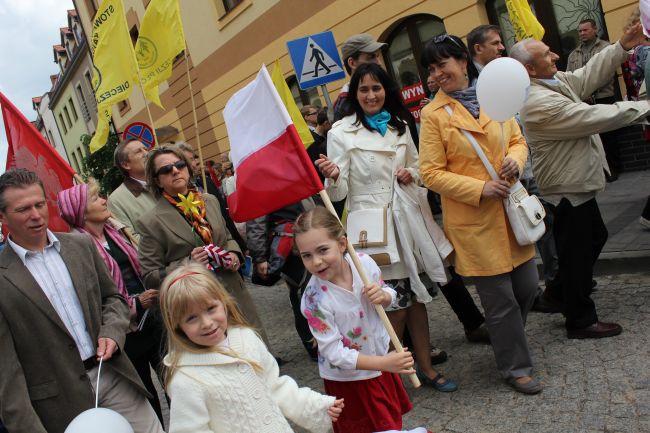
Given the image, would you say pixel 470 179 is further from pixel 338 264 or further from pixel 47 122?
pixel 47 122

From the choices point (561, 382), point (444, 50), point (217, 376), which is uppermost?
point (444, 50)

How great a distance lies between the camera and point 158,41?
21.4 feet

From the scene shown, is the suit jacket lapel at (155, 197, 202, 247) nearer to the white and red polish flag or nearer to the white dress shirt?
the white and red polish flag

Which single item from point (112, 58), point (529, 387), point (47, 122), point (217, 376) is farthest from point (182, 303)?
point (47, 122)

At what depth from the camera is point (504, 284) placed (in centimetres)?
338

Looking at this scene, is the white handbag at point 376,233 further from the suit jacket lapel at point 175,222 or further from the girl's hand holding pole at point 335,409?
the girl's hand holding pole at point 335,409

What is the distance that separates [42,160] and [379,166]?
229 centimetres

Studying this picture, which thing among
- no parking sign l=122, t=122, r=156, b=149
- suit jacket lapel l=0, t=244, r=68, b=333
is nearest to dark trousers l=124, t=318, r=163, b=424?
suit jacket lapel l=0, t=244, r=68, b=333

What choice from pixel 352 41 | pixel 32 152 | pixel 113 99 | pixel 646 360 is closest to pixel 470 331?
pixel 646 360

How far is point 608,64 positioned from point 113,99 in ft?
15.5

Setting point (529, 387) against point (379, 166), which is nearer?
point (529, 387)

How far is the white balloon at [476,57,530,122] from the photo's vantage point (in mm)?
2998

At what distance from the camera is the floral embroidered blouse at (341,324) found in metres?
2.69

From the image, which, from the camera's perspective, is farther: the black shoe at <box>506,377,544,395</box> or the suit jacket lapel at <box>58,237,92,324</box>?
the black shoe at <box>506,377,544,395</box>
